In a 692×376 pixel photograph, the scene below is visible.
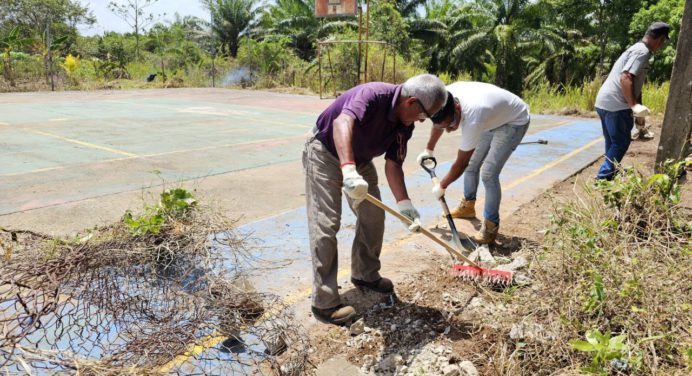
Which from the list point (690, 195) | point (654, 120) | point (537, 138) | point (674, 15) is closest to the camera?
point (690, 195)

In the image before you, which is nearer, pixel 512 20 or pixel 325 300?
pixel 325 300

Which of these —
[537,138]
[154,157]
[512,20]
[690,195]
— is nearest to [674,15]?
[512,20]

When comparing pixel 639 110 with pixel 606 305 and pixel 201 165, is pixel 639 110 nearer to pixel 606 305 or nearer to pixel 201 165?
pixel 606 305

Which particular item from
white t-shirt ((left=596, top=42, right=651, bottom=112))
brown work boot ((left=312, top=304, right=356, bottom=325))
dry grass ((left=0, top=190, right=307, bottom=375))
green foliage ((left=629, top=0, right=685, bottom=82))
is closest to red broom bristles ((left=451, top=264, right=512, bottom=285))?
brown work boot ((left=312, top=304, right=356, bottom=325))

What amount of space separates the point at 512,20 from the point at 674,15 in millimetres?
12289

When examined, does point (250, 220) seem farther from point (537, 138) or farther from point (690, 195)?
point (537, 138)

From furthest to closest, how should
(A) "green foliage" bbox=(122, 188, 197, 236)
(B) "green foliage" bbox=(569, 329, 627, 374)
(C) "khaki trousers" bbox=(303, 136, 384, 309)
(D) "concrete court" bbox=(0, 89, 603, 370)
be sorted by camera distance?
(D) "concrete court" bbox=(0, 89, 603, 370)
(A) "green foliage" bbox=(122, 188, 197, 236)
(C) "khaki trousers" bbox=(303, 136, 384, 309)
(B) "green foliage" bbox=(569, 329, 627, 374)

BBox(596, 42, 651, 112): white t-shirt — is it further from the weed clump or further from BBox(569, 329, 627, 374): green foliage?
BBox(569, 329, 627, 374): green foliage

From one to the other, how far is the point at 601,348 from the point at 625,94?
4.08m

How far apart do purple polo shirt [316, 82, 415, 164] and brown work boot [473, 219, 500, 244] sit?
156 cm

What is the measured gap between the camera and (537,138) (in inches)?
451

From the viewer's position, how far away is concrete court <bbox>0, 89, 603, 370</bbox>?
493 centimetres

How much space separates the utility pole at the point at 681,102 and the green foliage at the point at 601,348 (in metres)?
2.96

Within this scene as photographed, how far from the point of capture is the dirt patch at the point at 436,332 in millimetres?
2844
